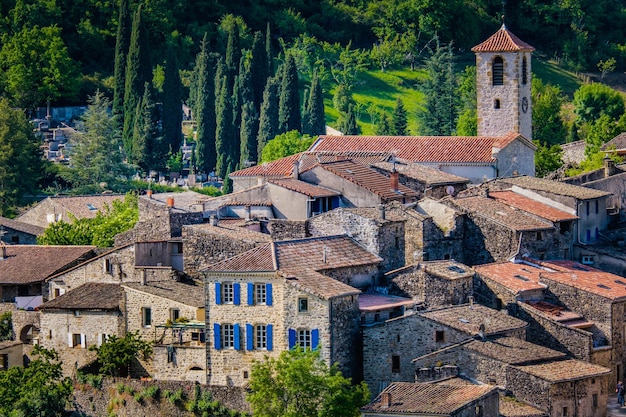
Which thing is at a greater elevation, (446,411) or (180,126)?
(180,126)

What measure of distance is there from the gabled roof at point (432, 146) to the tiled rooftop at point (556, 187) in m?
4.35

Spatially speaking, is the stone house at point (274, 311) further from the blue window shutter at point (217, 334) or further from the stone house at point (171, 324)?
the stone house at point (171, 324)

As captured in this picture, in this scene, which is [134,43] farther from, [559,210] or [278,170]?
[559,210]

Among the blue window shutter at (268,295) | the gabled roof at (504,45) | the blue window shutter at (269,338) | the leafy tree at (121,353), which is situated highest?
the gabled roof at (504,45)

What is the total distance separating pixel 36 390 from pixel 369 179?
17389 mm

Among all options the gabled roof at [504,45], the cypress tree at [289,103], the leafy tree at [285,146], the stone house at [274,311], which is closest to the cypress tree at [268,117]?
the cypress tree at [289,103]

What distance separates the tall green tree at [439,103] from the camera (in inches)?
4857

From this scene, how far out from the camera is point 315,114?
124 meters

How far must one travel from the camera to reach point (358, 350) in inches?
2936

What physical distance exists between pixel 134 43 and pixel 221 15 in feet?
97.8

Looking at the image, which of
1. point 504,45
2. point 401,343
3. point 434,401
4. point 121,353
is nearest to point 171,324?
point 121,353

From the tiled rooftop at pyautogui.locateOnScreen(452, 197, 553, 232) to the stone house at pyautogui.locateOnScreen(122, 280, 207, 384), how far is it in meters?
10.7

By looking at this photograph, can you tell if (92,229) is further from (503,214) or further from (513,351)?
(513,351)

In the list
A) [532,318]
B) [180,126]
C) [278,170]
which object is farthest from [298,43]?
[532,318]
